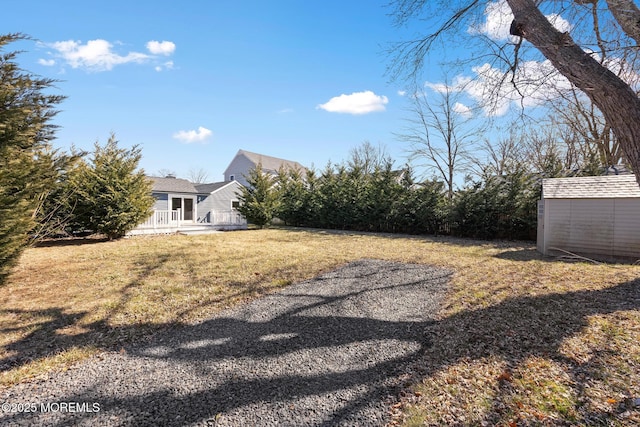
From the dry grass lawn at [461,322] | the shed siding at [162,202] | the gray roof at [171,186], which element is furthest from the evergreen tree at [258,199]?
the dry grass lawn at [461,322]

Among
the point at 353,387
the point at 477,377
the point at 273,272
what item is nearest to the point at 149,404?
the point at 353,387

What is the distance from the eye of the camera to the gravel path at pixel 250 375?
189 cm

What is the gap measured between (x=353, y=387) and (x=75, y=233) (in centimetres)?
1252

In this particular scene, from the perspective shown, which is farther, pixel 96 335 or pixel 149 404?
pixel 96 335

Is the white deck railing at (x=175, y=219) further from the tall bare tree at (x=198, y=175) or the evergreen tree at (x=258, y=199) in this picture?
the tall bare tree at (x=198, y=175)

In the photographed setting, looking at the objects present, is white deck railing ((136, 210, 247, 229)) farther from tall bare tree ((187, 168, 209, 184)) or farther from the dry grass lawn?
tall bare tree ((187, 168, 209, 184))

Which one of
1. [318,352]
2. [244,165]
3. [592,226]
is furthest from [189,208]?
[592,226]

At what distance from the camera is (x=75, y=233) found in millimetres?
10477

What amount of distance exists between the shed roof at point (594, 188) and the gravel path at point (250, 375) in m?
7.20

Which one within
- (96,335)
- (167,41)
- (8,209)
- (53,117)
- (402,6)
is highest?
(167,41)

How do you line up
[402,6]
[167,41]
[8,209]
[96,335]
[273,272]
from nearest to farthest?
[96,335] → [8,209] → [402,6] → [273,272] → [167,41]

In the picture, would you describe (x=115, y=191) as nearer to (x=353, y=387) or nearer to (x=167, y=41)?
(x=167, y=41)

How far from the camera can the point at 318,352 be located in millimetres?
2734

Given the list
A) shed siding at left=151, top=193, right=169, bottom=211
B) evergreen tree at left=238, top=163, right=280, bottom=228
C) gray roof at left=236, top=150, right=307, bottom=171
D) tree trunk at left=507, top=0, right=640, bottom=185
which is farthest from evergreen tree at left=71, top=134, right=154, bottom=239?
gray roof at left=236, top=150, right=307, bottom=171
